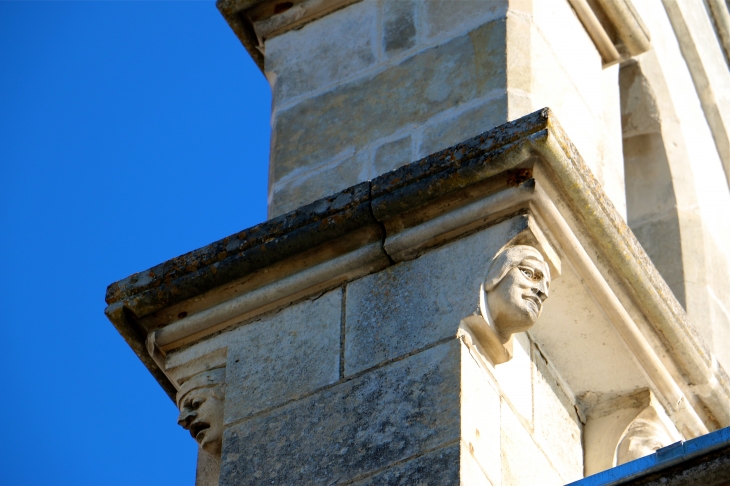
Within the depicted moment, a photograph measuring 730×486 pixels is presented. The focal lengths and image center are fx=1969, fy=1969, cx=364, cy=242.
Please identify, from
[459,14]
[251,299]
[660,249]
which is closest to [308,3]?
[459,14]

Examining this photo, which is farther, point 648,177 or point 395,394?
point 648,177

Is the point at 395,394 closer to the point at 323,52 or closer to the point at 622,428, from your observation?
the point at 622,428

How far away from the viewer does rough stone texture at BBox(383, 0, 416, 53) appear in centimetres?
558

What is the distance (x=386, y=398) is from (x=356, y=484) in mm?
236

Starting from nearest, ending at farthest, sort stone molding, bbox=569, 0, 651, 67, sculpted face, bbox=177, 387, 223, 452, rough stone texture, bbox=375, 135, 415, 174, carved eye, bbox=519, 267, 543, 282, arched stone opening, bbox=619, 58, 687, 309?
carved eye, bbox=519, 267, 543, 282 < sculpted face, bbox=177, 387, 223, 452 < rough stone texture, bbox=375, 135, 415, 174 < stone molding, bbox=569, 0, 651, 67 < arched stone opening, bbox=619, 58, 687, 309

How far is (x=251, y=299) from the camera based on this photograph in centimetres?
502

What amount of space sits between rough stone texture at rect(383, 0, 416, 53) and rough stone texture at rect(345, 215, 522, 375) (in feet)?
3.13

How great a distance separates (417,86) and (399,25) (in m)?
0.30

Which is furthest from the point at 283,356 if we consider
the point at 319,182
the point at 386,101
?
the point at 386,101

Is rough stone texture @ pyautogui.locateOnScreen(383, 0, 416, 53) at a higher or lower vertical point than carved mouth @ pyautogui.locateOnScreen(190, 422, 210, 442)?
higher

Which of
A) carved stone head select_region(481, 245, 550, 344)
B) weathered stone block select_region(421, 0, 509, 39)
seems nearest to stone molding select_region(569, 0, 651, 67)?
weathered stone block select_region(421, 0, 509, 39)

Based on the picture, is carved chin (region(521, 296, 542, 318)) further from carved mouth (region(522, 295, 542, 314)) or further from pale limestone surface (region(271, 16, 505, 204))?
pale limestone surface (region(271, 16, 505, 204))

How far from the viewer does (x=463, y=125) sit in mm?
5215

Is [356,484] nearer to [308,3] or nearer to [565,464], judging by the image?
[565,464]
